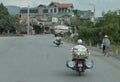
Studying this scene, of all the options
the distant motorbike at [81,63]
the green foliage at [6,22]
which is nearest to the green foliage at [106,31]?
the distant motorbike at [81,63]

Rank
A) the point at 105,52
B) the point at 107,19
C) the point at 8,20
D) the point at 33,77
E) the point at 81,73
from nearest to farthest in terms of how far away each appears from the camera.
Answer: the point at 33,77 < the point at 81,73 < the point at 105,52 < the point at 107,19 < the point at 8,20

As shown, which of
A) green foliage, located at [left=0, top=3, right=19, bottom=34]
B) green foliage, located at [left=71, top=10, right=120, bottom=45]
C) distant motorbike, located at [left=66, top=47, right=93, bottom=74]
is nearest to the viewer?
distant motorbike, located at [left=66, top=47, right=93, bottom=74]

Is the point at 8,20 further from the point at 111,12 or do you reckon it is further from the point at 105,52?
the point at 105,52

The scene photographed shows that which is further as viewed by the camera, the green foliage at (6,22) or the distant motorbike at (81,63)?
the green foliage at (6,22)

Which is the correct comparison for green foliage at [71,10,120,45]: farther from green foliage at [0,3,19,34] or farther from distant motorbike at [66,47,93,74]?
green foliage at [0,3,19,34]

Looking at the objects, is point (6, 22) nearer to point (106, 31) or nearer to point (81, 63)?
point (106, 31)

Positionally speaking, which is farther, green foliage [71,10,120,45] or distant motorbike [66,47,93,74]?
green foliage [71,10,120,45]

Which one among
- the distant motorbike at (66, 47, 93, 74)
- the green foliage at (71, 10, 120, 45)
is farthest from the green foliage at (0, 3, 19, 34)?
the distant motorbike at (66, 47, 93, 74)

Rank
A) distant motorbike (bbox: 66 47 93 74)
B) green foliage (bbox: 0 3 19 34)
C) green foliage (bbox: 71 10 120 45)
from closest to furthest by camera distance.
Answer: distant motorbike (bbox: 66 47 93 74) < green foliage (bbox: 71 10 120 45) < green foliage (bbox: 0 3 19 34)

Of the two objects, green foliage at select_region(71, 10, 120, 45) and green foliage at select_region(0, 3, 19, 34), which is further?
green foliage at select_region(0, 3, 19, 34)

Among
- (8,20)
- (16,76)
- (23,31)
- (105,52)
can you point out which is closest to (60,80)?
(16,76)

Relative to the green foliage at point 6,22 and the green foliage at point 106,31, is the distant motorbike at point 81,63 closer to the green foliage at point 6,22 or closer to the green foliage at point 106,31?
Result: the green foliage at point 106,31

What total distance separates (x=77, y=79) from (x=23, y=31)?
154 meters

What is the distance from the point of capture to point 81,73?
1964cm
